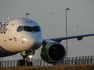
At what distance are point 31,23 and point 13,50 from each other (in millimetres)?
2737

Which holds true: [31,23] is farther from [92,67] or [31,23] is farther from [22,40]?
[92,67]

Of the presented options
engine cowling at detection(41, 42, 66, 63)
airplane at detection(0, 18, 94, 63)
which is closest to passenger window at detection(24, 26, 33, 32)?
airplane at detection(0, 18, 94, 63)

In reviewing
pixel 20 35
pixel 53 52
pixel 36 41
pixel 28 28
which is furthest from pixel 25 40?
pixel 53 52

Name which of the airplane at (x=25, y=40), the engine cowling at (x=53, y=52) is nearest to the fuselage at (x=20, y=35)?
the airplane at (x=25, y=40)

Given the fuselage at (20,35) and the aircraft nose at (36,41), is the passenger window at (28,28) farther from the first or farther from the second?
the aircraft nose at (36,41)

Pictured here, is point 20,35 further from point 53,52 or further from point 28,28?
point 53,52

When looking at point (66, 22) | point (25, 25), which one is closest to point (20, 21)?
point (25, 25)

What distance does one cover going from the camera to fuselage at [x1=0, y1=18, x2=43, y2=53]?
29172 mm

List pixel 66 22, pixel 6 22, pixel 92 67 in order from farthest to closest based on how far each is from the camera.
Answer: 1. pixel 66 22
2. pixel 6 22
3. pixel 92 67

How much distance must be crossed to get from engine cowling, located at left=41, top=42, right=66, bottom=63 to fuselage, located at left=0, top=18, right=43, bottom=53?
7.14 ft

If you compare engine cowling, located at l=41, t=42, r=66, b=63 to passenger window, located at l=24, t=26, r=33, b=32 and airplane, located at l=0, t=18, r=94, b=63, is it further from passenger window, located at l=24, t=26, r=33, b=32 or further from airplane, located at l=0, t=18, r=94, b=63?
passenger window, located at l=24, t=26, r=33, b=32

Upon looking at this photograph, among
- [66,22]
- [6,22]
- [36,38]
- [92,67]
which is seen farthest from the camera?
[66,22]

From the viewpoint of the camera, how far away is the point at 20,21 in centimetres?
3103

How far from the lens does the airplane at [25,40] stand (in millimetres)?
29312
